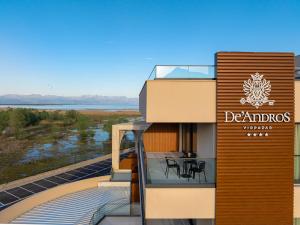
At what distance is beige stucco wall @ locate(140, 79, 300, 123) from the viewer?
315 inches

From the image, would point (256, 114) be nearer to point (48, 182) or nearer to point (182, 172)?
point (182, 172)

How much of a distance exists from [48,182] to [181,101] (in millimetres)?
17087

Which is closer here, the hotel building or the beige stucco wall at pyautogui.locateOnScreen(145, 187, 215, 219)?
the beige stucco wall at pyautogui.locateOnScreen(145, 187, 215, 219)

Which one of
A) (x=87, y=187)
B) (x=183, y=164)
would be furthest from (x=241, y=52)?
(x=87, y=187)

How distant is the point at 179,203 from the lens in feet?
25.8

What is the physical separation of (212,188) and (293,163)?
2574 millimetres

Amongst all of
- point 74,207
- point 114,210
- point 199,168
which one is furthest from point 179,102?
point 74,207

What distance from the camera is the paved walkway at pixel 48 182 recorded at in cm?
1795

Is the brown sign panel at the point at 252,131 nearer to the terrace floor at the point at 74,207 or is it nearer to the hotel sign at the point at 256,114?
the hotel sign at the point at 256,114

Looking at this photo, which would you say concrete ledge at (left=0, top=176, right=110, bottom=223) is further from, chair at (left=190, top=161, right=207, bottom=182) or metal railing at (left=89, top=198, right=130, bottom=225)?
chair at (left=190, top=161, right=207, bottom=182)

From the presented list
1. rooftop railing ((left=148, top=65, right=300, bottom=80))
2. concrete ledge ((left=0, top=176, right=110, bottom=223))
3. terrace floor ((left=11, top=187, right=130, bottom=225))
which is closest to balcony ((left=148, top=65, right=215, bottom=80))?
rooftop railing ((left=148, top=65, right=300, bottom=80))

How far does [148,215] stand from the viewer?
7.79m

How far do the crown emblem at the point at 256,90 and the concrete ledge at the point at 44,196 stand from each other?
46.8ft

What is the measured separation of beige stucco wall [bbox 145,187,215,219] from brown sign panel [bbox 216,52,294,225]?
35cm
